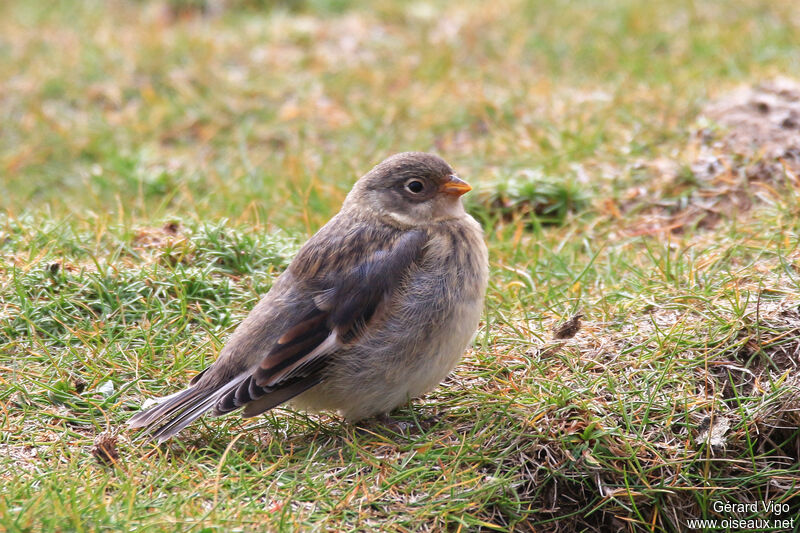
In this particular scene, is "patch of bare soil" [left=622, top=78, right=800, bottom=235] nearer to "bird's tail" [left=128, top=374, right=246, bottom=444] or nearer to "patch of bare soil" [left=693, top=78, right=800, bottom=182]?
"patch of bare soil" [left=693, top=78, right=800, bottom=182]

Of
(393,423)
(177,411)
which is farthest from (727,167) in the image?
(177,411)

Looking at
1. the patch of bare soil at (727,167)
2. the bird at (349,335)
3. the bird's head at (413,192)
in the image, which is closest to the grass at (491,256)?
the patch of bare soil at (727,167)

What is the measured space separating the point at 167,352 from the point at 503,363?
1.92 m

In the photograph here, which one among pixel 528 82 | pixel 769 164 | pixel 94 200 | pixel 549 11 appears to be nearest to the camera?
pixel 769 164

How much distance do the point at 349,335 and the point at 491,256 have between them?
1.99 m

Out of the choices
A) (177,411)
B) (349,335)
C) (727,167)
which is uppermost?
(349,335)

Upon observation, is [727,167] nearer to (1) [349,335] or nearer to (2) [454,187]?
(2) [454,187]

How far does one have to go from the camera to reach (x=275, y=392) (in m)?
4.62

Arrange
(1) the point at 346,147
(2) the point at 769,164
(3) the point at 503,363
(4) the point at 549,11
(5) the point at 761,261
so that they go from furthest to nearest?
(4) the point at 549,11 → (1) the point at 346,147 → (2) the point at 769,164 → (5) the point at 761,261 → (3) the point at 503,363

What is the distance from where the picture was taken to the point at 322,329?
15.6 ft

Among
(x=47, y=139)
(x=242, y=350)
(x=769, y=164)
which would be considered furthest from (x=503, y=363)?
(x=47, y=139)

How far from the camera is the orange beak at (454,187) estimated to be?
5.29m

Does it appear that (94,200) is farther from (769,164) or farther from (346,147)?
(769,164)

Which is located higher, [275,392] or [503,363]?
[275,392]
